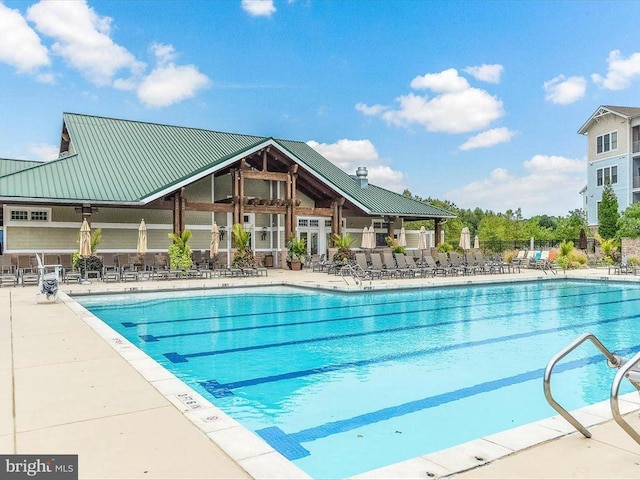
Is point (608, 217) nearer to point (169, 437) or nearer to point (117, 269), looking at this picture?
point (117, 269)

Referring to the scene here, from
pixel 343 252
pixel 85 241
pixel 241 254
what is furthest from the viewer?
pixel 343 252

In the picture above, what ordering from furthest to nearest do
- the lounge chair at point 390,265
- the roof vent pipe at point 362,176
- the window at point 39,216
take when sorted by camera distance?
the roof vent pipe at point 362,176 < the lounge chair at point 390,265 < the window at point 39,216

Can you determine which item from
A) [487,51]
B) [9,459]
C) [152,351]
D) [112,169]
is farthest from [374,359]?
[487,51]

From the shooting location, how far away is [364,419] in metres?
5.15

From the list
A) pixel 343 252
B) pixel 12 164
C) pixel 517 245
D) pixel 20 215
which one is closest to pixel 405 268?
pixel 343 252

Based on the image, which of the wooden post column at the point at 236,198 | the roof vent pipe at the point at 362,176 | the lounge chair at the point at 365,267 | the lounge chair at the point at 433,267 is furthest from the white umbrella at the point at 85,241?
the roof vent pipe at the point at 362,176

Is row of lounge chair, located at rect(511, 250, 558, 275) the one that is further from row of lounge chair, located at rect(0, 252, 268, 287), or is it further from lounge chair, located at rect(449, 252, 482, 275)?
row of lounge chair, located at rect(0, 252, 268, 287)

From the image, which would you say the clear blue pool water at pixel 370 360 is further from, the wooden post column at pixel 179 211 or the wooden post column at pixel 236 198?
the wooden post column at pixel 236 198

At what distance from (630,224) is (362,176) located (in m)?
15.5

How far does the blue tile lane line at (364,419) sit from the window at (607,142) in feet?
120

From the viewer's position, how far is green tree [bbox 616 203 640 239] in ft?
88.2

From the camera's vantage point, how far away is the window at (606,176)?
3709 centimetres

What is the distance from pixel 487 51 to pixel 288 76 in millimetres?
11622

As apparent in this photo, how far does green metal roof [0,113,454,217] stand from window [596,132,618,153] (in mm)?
18124
